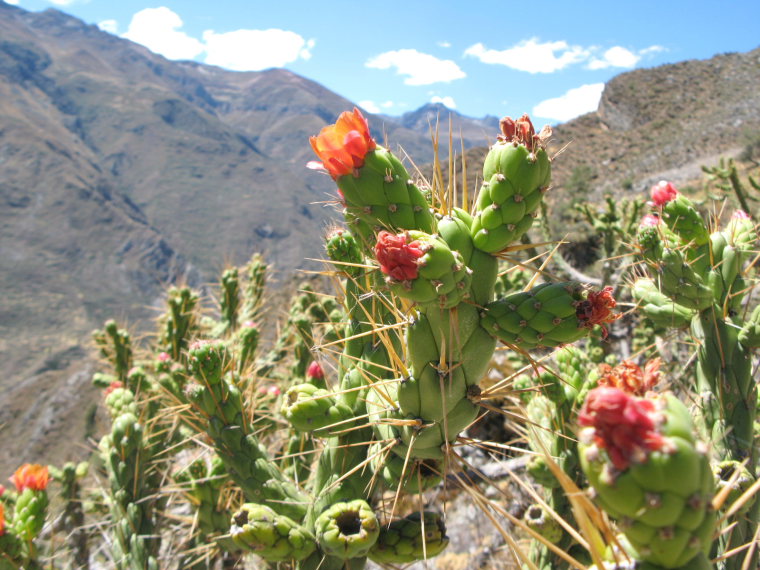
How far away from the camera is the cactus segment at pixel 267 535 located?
1.66 m

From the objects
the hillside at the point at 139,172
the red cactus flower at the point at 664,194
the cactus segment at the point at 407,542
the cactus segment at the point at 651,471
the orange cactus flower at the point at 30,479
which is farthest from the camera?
the hillside at the point at 139,172

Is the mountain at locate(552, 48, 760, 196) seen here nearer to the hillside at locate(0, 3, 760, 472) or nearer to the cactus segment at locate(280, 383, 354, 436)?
the hillside at locate(0, 3, 760, 472)

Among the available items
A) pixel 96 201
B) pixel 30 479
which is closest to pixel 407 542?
pixel 30 479

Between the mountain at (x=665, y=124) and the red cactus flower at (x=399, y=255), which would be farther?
the mountain at (x=665, y=124)

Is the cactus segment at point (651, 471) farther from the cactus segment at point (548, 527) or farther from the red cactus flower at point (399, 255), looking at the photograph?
the cactus segment at point (548, 527)

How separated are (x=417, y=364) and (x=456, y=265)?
39 centimetres

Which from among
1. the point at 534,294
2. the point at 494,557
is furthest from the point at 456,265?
the point at 494,557

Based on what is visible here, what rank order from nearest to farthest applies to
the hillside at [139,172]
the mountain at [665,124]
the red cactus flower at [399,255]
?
1. the red cactus flower at [399,255]
2. the hillside at [139,172]
3. the mountain at [665,124]

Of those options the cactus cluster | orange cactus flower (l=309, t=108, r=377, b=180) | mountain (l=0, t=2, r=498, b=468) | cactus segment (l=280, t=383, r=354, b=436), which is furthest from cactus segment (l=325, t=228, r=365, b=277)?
orange cactus flower (l=309, t=108, r=377, b=180)

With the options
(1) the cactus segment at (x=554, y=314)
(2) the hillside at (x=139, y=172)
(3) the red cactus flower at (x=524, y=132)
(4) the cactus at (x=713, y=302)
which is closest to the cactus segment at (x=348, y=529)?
(1) the cactus segment at (x=554, y=314)

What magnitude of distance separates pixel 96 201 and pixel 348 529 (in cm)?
8816

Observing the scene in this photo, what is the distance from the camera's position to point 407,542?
181 cm

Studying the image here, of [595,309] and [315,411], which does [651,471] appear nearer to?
[595,309]

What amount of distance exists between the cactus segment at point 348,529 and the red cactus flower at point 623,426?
1090mm
